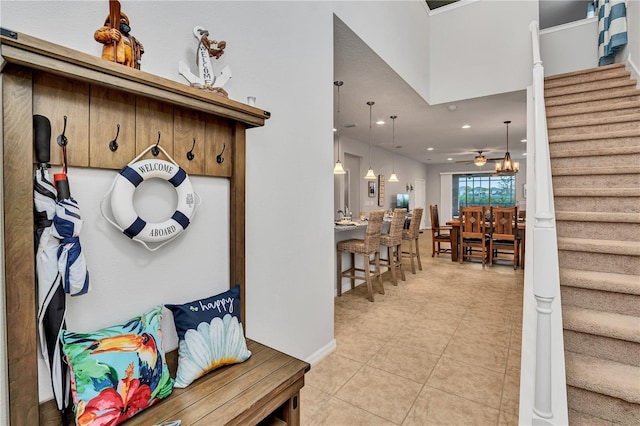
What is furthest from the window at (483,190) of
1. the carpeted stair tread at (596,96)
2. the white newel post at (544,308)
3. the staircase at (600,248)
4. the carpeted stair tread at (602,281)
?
the white newel post at (544,308)

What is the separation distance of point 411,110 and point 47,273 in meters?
5.09

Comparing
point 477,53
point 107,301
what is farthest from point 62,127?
point 477,53

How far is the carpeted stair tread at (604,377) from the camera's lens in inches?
51.7

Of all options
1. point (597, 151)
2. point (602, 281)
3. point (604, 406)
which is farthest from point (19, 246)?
point (597, 151)

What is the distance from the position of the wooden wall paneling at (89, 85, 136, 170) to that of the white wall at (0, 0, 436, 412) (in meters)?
0.07

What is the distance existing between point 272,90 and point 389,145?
6722 mm

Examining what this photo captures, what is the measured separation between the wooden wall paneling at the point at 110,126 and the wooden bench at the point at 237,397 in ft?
2.78

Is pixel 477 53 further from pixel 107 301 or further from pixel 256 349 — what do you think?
pixel 107 301

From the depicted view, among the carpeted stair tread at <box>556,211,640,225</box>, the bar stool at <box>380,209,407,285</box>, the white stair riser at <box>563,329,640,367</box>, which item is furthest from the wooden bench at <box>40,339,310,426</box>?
the bar stool at <box>380,209,407,285</box>

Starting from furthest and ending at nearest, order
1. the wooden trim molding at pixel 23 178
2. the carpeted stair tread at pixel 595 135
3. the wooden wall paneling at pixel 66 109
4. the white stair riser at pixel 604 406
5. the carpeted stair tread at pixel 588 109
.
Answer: the carpeted stair tread at pixel 588 109 < the carpeted stair tread at pixel 595 135 < the white stair riser at pixel 604 406 < the wooden wall paneling at pixel 66 109 < the wooden trim molding at pixel 23 178

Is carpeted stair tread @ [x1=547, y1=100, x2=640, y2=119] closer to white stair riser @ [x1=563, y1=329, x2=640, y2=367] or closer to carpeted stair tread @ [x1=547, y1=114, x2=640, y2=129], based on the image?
carpeted stair tread @ [x1=547, y1=114, x2=640, y2=129]

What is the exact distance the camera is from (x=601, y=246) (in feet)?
6.24

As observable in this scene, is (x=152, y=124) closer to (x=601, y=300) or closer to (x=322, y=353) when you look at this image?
(x=322, y=353)

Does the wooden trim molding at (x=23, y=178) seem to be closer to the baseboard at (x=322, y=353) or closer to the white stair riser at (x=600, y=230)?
the baseboard at (x=322, y=353)
